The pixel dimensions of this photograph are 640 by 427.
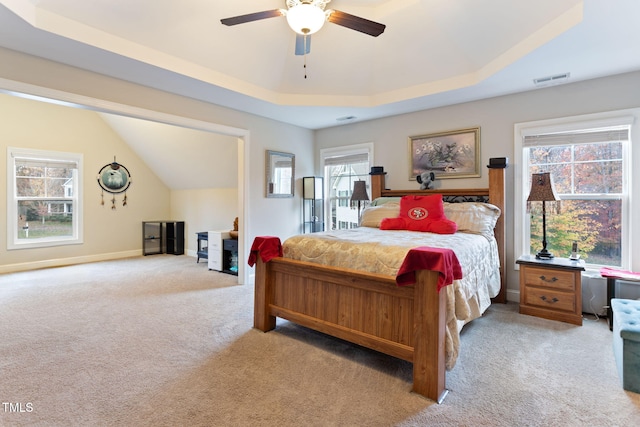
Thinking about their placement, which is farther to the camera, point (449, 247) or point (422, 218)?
point (422, 218)

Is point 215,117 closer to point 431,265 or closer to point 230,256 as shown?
point 230,256

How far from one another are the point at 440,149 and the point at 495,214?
1235mm

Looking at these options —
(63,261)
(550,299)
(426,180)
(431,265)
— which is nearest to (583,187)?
(550,299)

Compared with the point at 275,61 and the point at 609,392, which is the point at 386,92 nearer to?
the point at 275,61

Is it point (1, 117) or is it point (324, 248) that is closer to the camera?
point (324, 248)

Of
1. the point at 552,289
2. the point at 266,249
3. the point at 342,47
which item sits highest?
the point at 342,47

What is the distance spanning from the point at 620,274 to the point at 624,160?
1.17 m

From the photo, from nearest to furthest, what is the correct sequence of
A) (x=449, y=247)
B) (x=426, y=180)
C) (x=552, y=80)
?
(x=449, y=247)
(x=552, y=80)
(x=426, y=180)

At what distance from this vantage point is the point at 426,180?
4.29m

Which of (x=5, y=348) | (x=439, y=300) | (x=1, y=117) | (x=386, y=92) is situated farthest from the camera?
(x=1, y=117)

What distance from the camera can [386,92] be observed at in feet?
13.6

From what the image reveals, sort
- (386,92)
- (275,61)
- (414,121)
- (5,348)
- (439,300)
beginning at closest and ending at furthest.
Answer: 1. (439,300)
2. (5,348)
3. (275,61)
4. (386,92)
5. (414,121)

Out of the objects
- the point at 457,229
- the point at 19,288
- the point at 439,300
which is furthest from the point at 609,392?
the point at 19,288

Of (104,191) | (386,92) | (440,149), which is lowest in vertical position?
(104,191)
